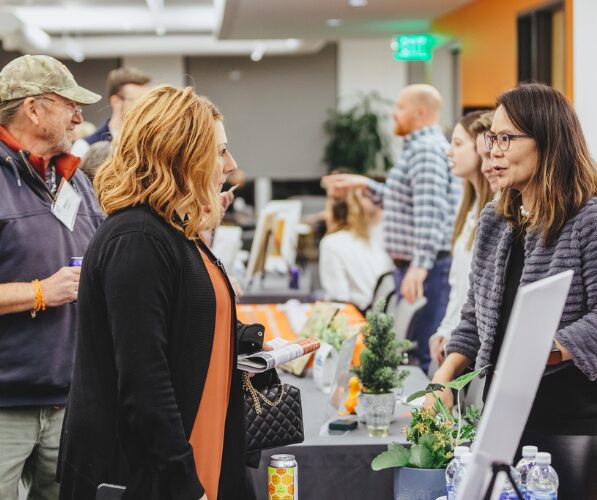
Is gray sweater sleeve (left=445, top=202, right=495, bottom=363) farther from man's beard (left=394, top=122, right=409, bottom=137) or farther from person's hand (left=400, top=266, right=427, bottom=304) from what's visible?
man's beard (left=394, top=122, right=409, bottom=137)

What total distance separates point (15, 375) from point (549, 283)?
5.29 feet

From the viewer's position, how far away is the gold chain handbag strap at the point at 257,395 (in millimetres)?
2010

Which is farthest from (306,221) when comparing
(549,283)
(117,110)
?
(549,283)

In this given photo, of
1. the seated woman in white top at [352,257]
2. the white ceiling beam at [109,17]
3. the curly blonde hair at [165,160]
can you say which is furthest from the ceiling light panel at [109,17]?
the curly blonde hair at [165,160]

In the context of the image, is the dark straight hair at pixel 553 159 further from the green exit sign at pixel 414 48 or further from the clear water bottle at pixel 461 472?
the green exit sign at pixel 414 48

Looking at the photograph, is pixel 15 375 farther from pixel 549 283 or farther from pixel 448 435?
pixel 549 283

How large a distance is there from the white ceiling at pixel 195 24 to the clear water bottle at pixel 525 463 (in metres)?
8.09

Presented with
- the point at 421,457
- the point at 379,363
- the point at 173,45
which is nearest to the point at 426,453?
the point at 421,457

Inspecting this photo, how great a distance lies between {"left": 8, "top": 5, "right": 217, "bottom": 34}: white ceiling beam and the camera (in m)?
13.4

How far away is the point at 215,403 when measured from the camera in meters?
1.81

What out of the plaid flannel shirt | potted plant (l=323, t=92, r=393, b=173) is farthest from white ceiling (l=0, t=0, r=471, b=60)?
the plaid flannel shirt

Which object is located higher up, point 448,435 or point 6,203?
point 6,203

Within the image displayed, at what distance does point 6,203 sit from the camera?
2432mm

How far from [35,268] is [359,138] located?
13329mm
